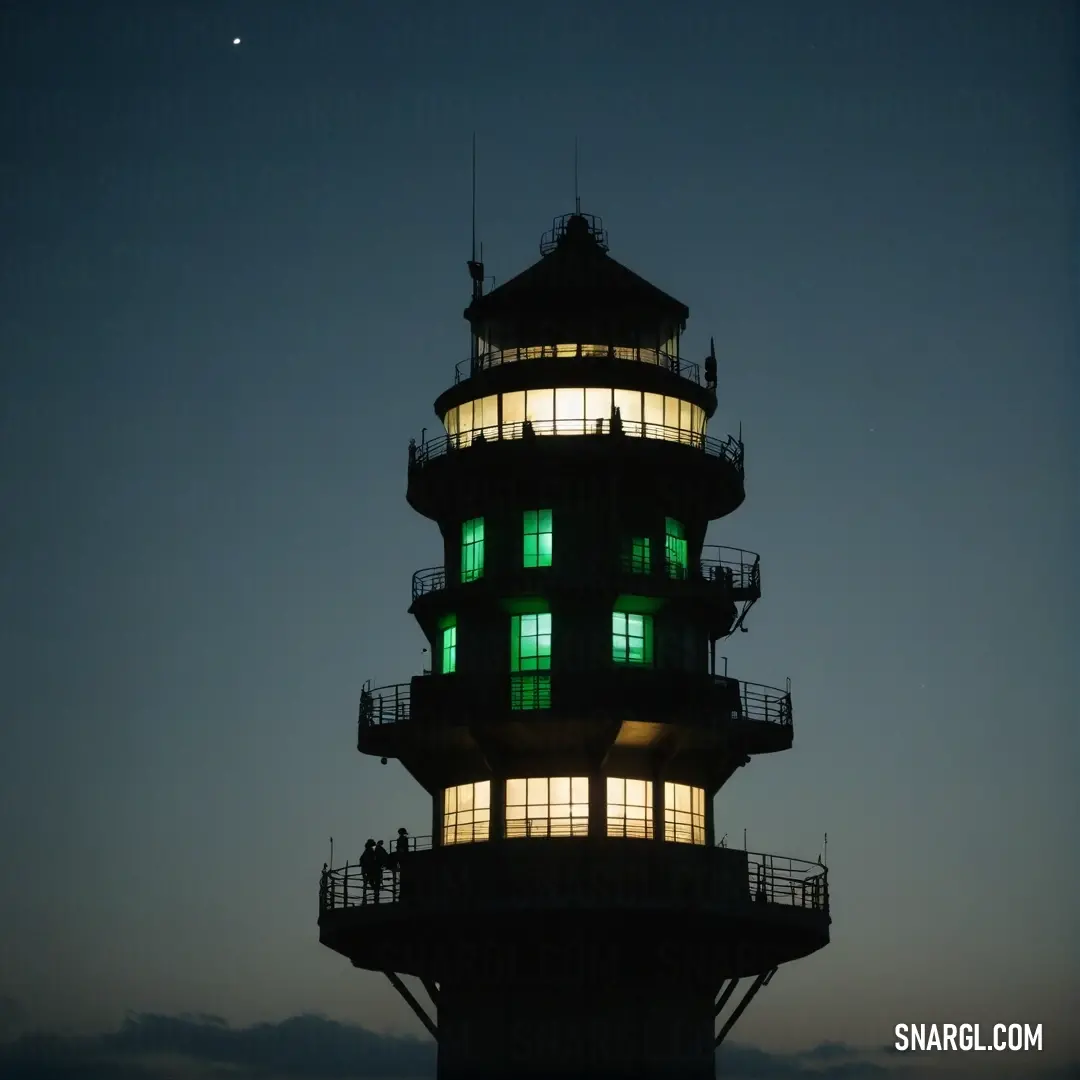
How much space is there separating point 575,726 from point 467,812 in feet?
17.4

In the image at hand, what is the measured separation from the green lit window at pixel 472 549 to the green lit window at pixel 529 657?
257 cm

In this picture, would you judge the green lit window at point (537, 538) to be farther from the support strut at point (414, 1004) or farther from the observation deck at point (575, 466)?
the support strut at point (414, 1004)

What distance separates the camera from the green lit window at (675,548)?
83312mm

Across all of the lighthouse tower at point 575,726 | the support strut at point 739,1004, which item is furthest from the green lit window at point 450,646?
the support strut at point 739,1004

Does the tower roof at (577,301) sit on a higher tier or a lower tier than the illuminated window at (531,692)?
higher

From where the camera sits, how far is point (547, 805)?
3135 inches

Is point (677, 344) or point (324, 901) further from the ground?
point (677, 344)

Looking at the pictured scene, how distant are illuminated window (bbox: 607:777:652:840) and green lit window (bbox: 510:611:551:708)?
379cm

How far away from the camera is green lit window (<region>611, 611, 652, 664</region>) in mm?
81312

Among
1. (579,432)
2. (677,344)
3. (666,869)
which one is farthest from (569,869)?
(677,344)

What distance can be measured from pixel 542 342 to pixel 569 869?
19.4 meters

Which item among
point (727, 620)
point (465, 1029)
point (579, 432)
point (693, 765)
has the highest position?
point (579, 432)

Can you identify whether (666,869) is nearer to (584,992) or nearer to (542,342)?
(584,992)

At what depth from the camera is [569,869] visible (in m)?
76.7
